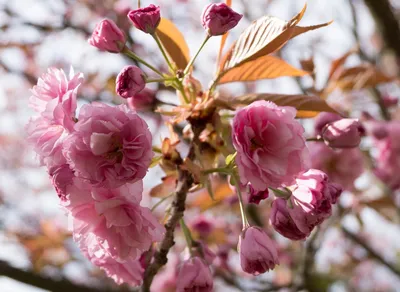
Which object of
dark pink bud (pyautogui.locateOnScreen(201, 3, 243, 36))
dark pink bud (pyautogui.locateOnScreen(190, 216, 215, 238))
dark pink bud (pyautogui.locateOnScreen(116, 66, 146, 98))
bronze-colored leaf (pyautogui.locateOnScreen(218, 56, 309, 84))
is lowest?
dark pink bud (pyautogui.locateOnScreen(190, 216, 215, 238))

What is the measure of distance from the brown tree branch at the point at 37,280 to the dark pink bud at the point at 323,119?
1143 millimetres

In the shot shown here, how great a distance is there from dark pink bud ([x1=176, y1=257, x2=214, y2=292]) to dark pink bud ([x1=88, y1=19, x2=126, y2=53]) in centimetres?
55

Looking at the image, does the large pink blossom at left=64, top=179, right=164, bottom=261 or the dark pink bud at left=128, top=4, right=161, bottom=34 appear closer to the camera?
the large pink blossom at left=64, top=179, right=164, bottom=261

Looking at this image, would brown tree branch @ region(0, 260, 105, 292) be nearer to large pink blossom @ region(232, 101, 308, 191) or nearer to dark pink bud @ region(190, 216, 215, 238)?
dark pink bud @ region(190, 216, 215, 238)

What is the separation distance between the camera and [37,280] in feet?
5.62

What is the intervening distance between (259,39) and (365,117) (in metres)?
1.14

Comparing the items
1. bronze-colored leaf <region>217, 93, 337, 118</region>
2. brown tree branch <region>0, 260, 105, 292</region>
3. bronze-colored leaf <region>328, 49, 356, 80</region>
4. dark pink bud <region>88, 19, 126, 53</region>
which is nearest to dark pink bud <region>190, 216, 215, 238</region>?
brown tree branch <region>0, 260, 105, 292</region>

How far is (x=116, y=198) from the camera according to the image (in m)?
0.92

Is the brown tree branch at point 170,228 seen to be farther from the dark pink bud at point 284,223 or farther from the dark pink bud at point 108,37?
the dark pink bud at point 108,37

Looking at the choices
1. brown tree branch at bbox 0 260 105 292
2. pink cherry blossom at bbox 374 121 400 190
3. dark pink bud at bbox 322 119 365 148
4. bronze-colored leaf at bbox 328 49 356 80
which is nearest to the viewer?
dark pink bud at bbox 322 119 365 148

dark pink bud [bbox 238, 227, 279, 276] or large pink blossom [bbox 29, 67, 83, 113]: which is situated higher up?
large pink blossom [bbox 29, 67, 83, 113]

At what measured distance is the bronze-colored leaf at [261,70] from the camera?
121 cm

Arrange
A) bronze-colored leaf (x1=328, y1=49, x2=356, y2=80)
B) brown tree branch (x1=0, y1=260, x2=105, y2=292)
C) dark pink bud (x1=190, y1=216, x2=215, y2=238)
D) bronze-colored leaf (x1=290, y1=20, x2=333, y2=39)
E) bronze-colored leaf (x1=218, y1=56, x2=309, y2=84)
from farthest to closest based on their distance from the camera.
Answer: dark pink bud (x1=190, y1=216, x2=215, y2=238) → bronze-colored leaf (x1=328, y1=49, x2=356, y2=80) → brown tree branch (x1=0, y1=260, x2=105, y2=292) → bronze-colored leaf (x1=218, y1=56, x2=309, y2=84) → bronze-colored leaf (x1=290, y1=20, x2=333, y2=39)

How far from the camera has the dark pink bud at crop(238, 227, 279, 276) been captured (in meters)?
0.95
